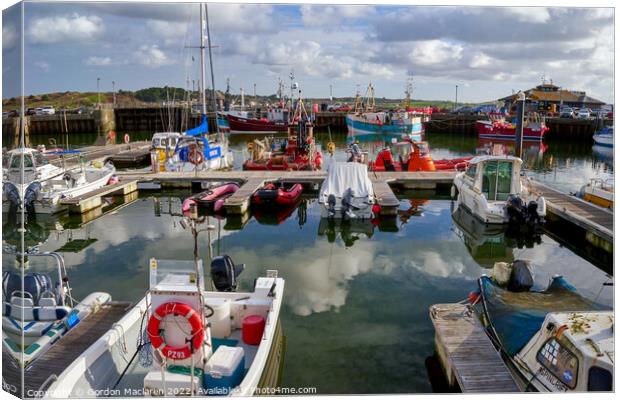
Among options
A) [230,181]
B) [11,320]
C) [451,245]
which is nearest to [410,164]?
[230,181]

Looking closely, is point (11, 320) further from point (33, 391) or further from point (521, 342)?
point (521, 342)

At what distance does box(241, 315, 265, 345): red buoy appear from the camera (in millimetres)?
7188

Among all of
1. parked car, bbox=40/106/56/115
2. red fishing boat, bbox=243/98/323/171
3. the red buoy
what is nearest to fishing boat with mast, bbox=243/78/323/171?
red fishing boat, bbox=243/98/323/171

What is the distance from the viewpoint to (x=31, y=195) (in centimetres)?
1712

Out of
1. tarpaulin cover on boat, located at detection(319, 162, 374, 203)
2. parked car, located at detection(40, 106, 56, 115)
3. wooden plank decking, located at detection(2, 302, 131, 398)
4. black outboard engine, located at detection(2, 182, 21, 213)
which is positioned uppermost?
parked car, located at detection(40, 106, 56, 115)

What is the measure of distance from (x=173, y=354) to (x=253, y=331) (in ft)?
4.88

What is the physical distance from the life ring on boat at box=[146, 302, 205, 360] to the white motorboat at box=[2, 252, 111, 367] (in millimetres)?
1924

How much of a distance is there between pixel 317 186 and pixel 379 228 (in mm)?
6597

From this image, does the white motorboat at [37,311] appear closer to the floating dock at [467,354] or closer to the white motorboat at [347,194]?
the floating dock at [467,354]

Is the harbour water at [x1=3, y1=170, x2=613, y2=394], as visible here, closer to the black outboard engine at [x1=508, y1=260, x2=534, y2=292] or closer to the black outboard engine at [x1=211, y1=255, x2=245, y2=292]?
the black outboard engine at [x1=508, y1=260, x2=534, y2=292]

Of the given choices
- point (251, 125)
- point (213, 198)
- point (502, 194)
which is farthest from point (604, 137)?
point (251, 125)

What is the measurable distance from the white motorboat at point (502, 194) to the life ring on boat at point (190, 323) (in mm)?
11972

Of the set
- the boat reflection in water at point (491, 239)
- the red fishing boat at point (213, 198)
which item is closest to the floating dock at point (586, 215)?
the boat reflection in water at point (491, 239)

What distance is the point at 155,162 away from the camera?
2353 cm
